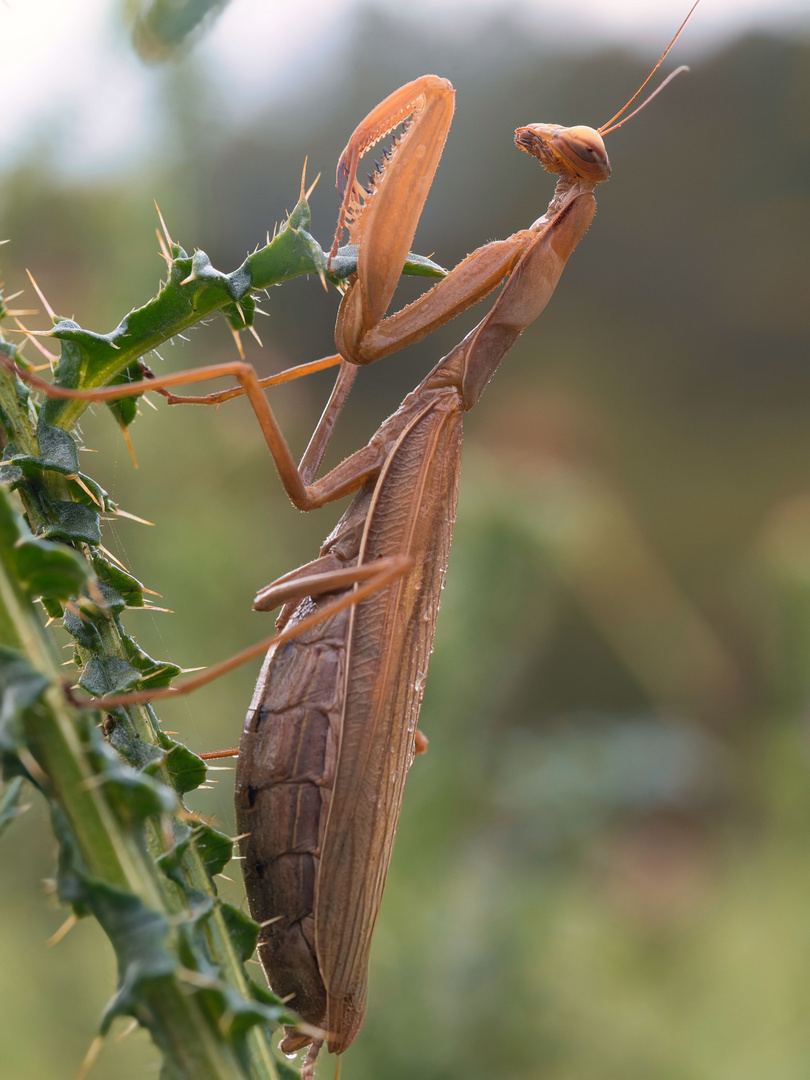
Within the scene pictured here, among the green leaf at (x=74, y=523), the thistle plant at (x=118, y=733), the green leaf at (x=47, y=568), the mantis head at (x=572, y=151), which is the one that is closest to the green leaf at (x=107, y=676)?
the thistle plant at (x=118, y=733)

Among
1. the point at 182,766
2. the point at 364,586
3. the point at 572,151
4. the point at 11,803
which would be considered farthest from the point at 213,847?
the point at 572,151

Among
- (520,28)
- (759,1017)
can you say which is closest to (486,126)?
(520,28)

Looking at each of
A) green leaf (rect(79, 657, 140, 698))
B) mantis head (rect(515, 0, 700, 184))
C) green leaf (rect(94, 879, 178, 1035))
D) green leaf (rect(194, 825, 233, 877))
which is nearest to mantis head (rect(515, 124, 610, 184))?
mantis head (rect(515, 0, 700, 184))

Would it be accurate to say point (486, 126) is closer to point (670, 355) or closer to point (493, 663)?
point (670, 355)

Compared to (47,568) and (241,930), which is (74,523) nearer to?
(47,568)

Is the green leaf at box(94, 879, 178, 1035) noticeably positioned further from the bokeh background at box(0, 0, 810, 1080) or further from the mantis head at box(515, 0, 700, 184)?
the mantis head at box(515, 0, 700, 184)
